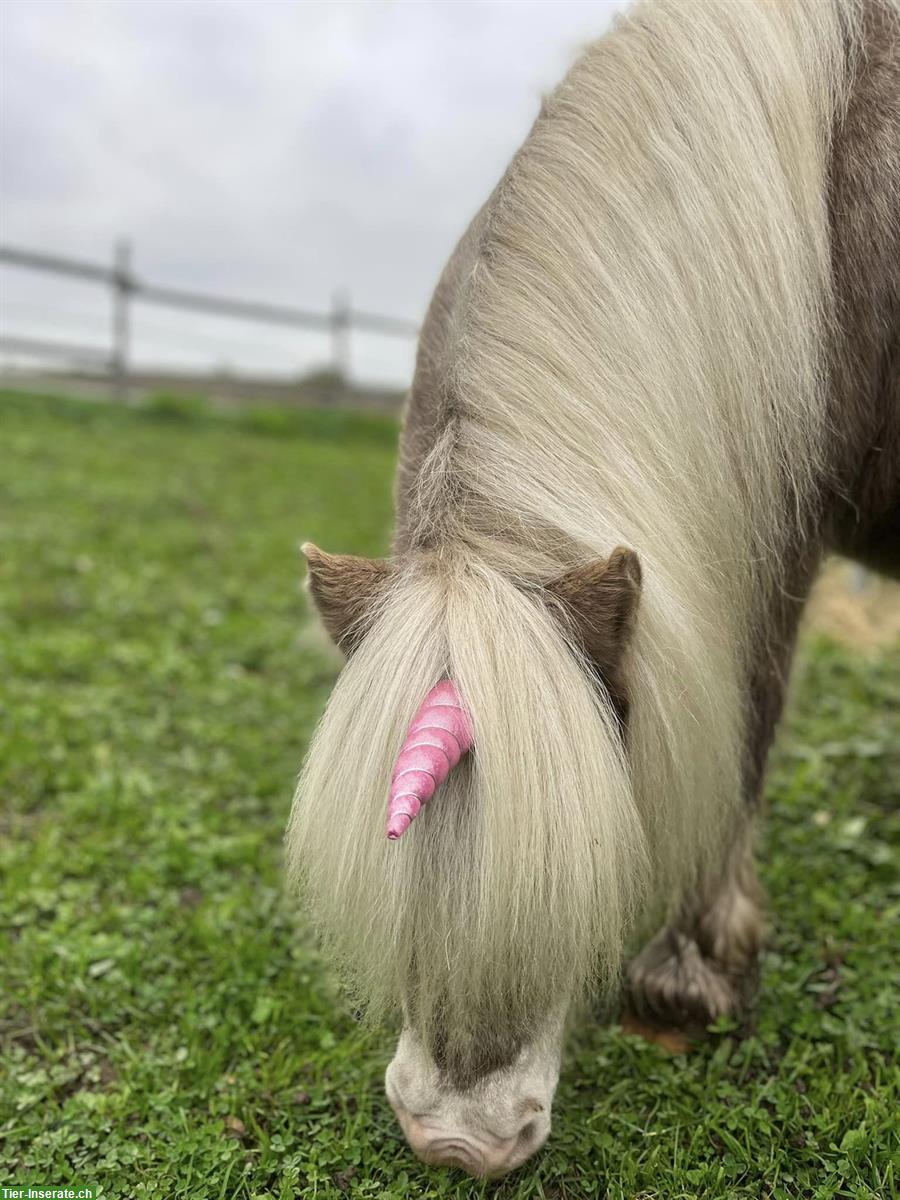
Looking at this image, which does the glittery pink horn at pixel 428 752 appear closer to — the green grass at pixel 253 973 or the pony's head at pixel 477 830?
the pony's head at pixel 477 830

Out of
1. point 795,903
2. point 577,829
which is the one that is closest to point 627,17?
point 577,829

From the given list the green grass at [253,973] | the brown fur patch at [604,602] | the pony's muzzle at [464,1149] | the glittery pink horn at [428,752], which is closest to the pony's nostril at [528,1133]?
the pony's muzzle at [464,1149]

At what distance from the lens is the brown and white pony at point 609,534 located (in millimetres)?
1487

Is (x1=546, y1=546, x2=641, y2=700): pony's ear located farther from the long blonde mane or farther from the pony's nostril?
the pony's nostril

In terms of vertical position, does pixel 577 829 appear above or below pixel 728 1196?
above

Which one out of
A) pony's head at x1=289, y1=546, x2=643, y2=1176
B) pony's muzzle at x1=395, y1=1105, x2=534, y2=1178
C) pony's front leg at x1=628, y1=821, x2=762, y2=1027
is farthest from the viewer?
pony's front leg at x1=628, y1=821, x2=762, y2=1027

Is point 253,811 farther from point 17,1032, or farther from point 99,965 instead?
point 17,1032

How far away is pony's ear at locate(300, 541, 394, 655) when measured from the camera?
1.67m

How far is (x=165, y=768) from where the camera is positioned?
3367mm

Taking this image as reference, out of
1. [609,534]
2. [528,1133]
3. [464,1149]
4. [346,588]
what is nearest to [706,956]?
[528,1133]

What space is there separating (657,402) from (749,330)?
0.26m

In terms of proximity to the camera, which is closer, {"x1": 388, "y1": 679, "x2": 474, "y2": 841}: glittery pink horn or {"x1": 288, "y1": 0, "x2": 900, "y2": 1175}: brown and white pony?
{"x1": 388, "y1": 679, "x2": 474, "y2": 841}: glittery pink horn

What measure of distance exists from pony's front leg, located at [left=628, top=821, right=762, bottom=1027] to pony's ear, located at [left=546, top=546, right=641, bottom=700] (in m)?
0.95

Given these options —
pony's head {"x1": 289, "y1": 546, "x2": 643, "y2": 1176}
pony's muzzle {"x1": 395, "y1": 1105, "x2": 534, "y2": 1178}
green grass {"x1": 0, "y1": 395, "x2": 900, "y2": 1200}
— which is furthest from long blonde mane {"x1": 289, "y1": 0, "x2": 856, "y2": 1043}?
green grass {"x1": 0, "y1": 395, "x2": 900, "y2": 1200}
